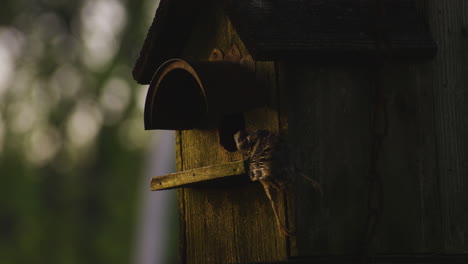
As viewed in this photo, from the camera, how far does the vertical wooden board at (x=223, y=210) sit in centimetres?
333

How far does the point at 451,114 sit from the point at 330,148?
0.51 metres

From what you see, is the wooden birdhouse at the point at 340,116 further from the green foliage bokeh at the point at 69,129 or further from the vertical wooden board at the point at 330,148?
the green foliage bokeh at the point at 69,129

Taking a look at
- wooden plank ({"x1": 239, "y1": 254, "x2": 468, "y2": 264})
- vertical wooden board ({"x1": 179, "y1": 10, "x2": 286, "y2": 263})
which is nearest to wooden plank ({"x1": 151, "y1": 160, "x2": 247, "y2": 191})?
vertical wooden board ({"x1": 179, "y1": 10, "x2": 286, "y2": 263})

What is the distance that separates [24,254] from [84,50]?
125 inches

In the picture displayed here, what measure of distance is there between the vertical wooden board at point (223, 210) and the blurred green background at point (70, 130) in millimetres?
8448

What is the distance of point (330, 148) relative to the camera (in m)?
3.15

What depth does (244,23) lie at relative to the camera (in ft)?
10.2

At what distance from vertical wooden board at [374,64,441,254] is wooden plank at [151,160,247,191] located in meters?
0.52

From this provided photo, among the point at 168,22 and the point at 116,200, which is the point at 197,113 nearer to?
the point at 168,22

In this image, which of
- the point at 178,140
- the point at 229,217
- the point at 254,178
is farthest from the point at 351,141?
the point at 178,140

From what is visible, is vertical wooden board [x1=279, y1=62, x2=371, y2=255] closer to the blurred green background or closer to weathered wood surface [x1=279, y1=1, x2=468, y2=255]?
weathered wood surface [x1=279, y1=1, x2=468, y2=255]

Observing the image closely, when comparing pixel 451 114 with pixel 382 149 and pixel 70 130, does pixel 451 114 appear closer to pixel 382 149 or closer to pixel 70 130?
pixel 382 149

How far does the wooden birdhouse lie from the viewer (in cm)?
308

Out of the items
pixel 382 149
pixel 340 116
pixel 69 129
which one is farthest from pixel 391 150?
pixel 69 129
